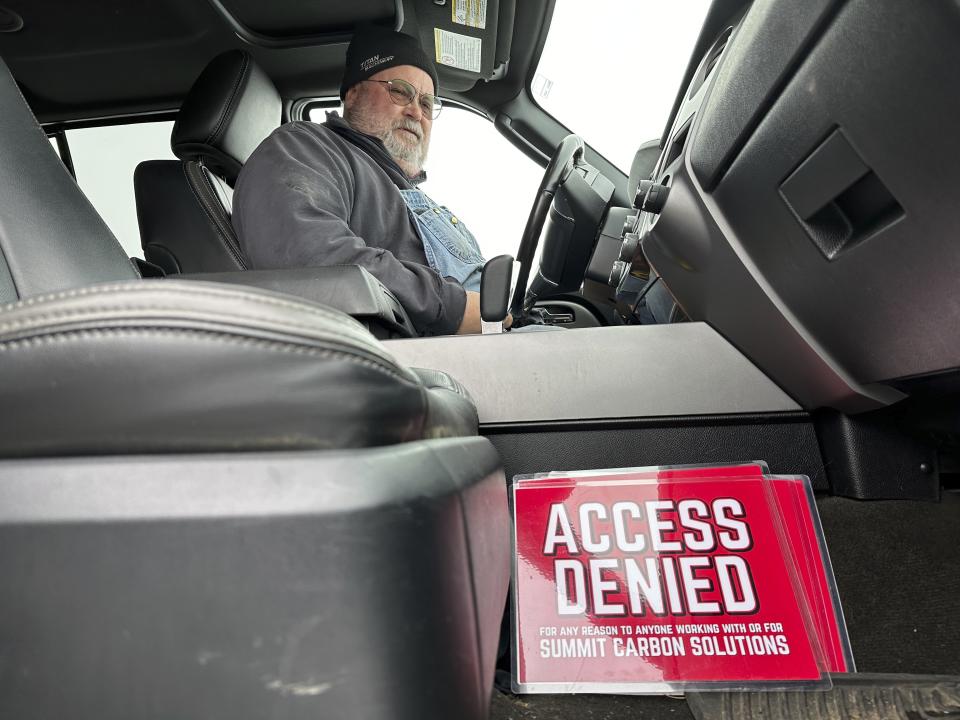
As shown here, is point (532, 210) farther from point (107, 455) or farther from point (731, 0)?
point (107, 455)

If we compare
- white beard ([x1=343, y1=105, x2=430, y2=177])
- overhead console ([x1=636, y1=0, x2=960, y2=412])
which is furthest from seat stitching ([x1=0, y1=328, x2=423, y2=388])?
white beard ([x1=343, y1=105, x2=430, y2=177])

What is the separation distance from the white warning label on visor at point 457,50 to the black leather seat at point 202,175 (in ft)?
2.40

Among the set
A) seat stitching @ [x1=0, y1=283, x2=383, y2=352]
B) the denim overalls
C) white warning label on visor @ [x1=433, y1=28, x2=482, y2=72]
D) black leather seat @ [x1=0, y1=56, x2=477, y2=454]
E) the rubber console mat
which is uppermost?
white warning label on visor @ [x1=433, y1=28, x2=482, y2=72]

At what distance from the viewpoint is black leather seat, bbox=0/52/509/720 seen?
12.8 inches

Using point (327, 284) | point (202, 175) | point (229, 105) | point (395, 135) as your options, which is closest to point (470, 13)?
point (395, 135)

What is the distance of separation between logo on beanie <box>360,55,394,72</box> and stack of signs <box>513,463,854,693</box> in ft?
4.95

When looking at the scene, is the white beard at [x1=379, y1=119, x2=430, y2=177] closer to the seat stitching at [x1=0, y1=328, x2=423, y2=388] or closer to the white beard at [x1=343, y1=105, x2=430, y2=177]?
the white beard at [x1=343, y1=105, x2=430, y2=177]

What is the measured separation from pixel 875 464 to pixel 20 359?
865 mm

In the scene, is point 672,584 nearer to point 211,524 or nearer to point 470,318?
point 211,524

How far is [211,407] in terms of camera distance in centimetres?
34

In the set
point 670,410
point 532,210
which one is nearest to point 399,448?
point 670,410

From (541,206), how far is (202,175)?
0.85 metres

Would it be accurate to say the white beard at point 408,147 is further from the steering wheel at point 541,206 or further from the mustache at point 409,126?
the steering wheel at point 541,206

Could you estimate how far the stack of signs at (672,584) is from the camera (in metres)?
0.65
